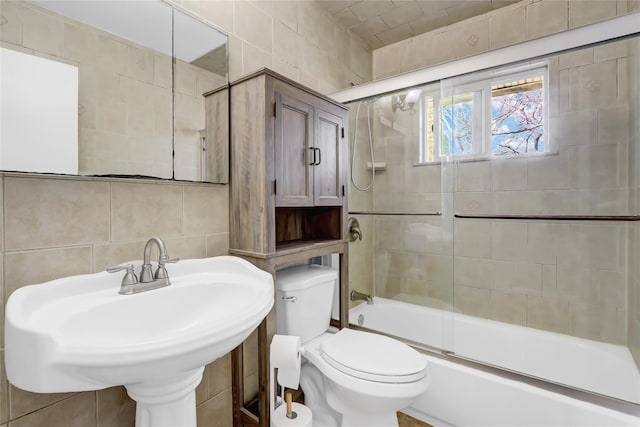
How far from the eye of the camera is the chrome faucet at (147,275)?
1.00 meters

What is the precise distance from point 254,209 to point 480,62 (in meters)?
1.35

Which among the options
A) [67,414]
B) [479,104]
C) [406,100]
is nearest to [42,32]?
[67,414]

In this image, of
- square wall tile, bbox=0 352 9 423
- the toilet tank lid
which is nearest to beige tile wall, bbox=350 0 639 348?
the toilet tank lid

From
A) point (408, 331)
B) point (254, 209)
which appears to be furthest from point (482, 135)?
point (254, 209)

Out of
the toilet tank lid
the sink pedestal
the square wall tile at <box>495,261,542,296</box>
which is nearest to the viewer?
the sink pedestal

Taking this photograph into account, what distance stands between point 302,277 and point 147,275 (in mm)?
721

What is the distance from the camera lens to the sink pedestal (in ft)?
2.79

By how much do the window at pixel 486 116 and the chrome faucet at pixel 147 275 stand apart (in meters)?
A: 1.66

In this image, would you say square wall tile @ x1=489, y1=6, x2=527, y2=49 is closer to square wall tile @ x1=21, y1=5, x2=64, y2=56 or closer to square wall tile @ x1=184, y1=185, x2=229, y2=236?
square wall tile @ x1=184, y1=185, x2=229, y2=236

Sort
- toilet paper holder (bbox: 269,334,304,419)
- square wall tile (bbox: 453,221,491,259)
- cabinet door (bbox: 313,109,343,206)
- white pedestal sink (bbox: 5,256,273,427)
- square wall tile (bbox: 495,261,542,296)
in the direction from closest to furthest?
1. white pedestal sink (bbox: 5,256,273,427)
2. toilet paper holder (bbox: 269,334,304,419)
3. cabinet door (bbox: 313,109,343,206)
4. square wall tile (bbox: 495,261,542,296)
5. square wall tile (bbox: 453,221,491,259)

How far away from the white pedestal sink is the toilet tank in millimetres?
309

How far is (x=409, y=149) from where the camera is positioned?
2.16m

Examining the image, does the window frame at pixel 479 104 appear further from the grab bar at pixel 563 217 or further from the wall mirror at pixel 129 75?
the wall mirror at pixel 129 75

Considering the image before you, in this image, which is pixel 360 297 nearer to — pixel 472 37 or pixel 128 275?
pixel 128 275
